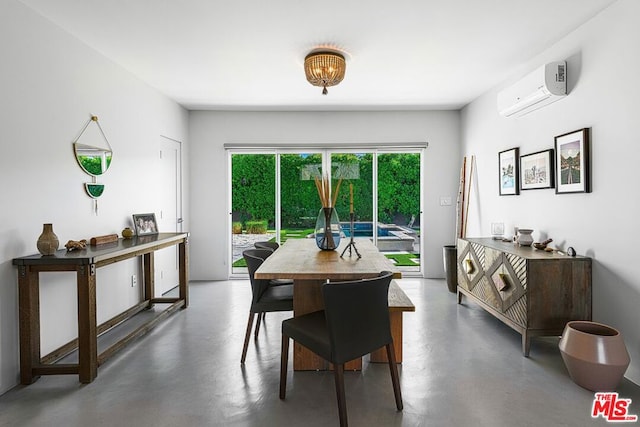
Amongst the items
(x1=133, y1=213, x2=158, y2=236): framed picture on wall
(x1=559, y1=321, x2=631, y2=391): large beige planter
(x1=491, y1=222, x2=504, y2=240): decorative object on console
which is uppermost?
(x1=133, y1=213, x2=158, y2=236): framed picture on wall

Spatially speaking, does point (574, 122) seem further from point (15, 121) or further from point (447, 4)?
point (15, 121)

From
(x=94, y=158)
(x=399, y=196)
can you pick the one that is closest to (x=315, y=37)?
(x=94, y=158)

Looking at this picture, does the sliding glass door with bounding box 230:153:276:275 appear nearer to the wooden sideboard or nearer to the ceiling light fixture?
the ceiling light fixture

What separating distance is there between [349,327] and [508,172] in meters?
3.00

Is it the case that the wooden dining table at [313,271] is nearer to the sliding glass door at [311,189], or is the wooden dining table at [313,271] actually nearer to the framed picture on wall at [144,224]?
the framed picture on wall at [144,224]

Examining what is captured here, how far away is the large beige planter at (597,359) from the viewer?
2148 millimetres

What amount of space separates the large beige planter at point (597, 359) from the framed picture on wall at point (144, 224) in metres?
3.82

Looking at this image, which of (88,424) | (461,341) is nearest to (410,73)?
(461,341)

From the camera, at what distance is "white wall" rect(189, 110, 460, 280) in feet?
17.3

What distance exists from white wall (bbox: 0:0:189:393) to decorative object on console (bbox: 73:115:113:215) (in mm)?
51

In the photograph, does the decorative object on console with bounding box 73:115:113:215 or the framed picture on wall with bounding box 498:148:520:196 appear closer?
the decorative object on console with bounding box 73:115:113:215

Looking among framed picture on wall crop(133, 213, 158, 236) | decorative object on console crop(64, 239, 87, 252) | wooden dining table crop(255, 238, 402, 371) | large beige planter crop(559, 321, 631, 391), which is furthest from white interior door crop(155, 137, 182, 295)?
large beige planter crop(559, 321, 631, 391)

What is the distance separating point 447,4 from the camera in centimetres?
243

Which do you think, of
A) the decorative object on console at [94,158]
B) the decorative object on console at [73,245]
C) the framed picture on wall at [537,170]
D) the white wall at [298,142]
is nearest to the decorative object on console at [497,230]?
the framed picture on wall at [537,170]
